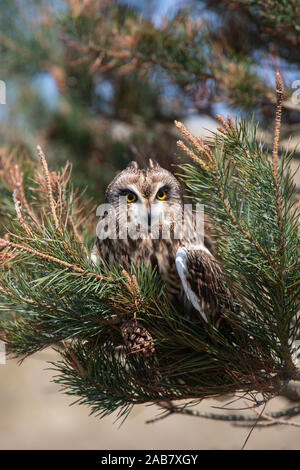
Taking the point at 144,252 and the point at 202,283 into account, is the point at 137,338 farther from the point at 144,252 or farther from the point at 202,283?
the point at 144,252

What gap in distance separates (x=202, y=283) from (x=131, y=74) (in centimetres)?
88

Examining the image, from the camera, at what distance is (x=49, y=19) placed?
139 centimetres

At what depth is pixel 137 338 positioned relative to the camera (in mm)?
605

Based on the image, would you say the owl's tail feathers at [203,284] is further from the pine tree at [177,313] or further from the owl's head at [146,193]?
the owl's head at [146,193]

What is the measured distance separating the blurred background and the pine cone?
0.24 m

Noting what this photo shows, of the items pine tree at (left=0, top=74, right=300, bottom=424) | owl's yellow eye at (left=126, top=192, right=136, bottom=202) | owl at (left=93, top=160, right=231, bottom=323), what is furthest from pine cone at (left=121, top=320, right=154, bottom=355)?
owl's yellow eye at (left=126, top=192, right=136, bottom=202)

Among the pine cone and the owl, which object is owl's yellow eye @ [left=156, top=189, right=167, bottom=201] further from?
the pine cone

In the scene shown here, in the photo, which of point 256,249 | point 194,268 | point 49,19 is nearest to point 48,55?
point 49,19

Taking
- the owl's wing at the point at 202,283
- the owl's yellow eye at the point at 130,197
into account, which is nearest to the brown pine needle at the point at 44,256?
the owl's wing at the point at 202,283

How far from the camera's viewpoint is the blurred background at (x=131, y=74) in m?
1.01

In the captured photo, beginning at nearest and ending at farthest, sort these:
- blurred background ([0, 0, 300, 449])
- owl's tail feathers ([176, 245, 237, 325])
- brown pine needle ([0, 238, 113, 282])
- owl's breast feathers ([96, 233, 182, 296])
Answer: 1. brown pine needle ([0, 238, 113, 282])
2. owl's tail feathers ([176, 245, 237, 325])
3. owl's breast feathers ([96, 233, 182, 296])
4. blurred background ([0, 0, 300, 449])

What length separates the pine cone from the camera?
0.60 metres

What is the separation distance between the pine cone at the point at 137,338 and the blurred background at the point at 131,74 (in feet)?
0.80
